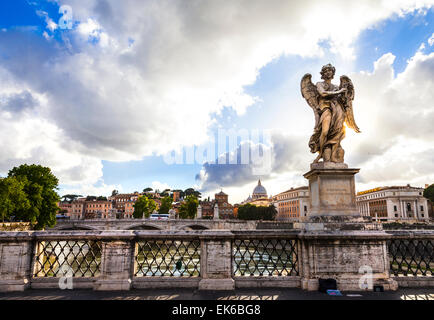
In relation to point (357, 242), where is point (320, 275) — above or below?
below

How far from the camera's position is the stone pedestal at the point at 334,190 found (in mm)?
6340

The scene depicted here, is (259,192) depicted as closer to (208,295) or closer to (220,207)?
(220,207)

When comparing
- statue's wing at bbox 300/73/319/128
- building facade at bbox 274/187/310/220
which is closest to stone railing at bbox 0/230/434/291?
statue's wing at bbox 300/73/319/128

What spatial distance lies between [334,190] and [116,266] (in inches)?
207

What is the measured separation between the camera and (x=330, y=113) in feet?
22.5

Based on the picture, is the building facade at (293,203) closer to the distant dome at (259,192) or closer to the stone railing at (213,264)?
the distant dome at (259,192)

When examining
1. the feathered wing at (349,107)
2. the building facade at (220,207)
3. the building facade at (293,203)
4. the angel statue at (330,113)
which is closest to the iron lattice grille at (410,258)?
the angel statue at (330,113)

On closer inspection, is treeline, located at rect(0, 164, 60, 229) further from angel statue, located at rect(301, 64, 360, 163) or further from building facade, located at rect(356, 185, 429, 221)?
building facade, located at rect(356, 185, 429, 221)

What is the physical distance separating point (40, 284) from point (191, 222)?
174 feet

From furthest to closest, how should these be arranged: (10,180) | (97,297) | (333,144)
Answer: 1. (10,180)
2. (333,144)
3. (97,297)

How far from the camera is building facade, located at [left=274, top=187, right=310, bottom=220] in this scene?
109m
